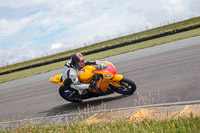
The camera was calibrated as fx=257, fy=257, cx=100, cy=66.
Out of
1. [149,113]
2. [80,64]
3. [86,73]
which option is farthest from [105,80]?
[149,113]

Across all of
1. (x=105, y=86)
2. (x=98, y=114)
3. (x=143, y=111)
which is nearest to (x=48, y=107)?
(x=105, y=86)

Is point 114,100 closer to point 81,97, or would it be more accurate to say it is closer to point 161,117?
point 81,97

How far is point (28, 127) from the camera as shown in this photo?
611 centimetres

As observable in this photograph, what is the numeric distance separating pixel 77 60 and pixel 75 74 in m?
0.43

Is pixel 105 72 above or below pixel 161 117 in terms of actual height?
above

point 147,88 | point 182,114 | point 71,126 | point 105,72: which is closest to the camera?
point 182,114

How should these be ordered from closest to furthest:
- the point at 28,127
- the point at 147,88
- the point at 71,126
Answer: the point at 71,126 < the point at 28,127 < the point at 147,88

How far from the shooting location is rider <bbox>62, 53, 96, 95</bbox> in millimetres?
7719

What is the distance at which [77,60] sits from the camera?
768cm

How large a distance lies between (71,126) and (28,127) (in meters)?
1.27

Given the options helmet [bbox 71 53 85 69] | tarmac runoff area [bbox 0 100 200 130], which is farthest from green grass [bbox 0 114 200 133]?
helmet [bbox 71 53 85 69]

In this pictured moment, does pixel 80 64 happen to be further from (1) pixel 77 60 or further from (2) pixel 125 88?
(2) pixel 125 88

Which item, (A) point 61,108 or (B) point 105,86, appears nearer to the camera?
(B) point 105,86

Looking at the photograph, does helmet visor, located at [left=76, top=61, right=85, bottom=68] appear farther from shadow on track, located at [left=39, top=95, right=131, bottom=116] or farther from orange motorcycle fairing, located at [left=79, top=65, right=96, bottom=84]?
shadow on track, located at [left=39, top=95, right=131, bottom=116]
